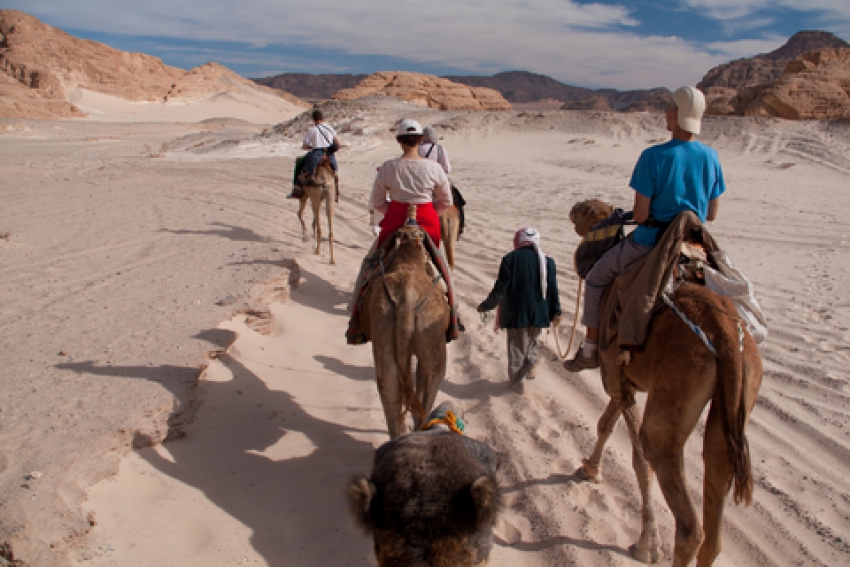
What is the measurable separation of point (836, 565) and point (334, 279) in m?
7.78

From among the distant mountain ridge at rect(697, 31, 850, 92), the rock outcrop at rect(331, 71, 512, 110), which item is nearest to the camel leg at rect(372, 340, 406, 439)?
the rock outcrop at rect(331, 71, 512, 110)

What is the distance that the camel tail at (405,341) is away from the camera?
405cm

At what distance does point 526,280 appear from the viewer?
19.5 feet

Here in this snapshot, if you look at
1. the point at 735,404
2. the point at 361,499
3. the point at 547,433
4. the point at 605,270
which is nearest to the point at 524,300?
the point at 547,433

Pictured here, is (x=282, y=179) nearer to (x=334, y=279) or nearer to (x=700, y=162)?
(x=334, y=279)

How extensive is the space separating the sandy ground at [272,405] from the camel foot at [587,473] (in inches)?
3.4

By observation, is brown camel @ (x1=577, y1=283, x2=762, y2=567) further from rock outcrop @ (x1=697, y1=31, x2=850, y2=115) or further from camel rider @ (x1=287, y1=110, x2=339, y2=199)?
rock outcrop @ (x1=697, y1=31, x2=850, y2=115)

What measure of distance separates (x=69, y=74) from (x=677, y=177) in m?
90.6

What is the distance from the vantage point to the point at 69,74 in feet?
245

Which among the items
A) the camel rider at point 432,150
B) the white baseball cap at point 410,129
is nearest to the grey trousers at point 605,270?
the white baseball cap at point 410,129

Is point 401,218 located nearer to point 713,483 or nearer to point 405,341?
point 405,341

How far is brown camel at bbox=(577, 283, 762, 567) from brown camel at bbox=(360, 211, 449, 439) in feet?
4.98

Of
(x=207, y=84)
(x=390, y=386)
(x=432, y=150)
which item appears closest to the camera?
(x=390, y=386)

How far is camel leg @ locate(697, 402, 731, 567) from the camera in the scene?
10.2 ft
